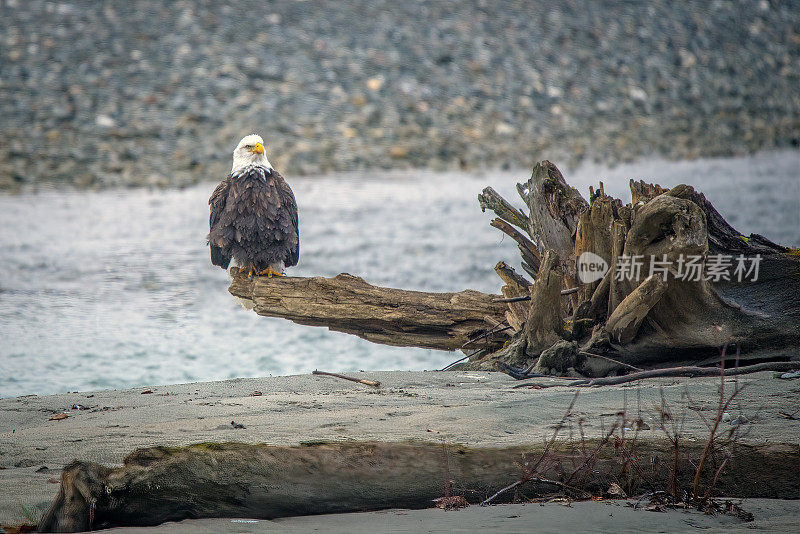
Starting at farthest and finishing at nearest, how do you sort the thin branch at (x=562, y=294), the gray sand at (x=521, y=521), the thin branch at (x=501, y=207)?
the thin branch at (x=501, y=207), the thin branch at (x=562, y=294), the gray sand at (x=521, y=521)

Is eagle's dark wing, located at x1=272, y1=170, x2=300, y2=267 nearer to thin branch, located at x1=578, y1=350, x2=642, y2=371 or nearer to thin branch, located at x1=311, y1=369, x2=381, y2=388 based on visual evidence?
thin branch, located at x1=311, y1=369, x2=381, y2=388

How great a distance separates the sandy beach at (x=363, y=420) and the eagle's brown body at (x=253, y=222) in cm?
111

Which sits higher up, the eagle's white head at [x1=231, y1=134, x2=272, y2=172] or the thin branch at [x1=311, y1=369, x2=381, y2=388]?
the eagle's white head at [x1=231, y1=134, x2=272, y2=172]

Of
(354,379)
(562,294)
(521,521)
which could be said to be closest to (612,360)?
(562,294)

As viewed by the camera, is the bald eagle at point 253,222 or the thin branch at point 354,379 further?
the bald eagle at point 253,222

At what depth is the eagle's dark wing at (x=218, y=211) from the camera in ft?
16.4

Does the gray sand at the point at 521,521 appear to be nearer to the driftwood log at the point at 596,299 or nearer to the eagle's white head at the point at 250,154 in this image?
the driftwood log at the point at 596,299

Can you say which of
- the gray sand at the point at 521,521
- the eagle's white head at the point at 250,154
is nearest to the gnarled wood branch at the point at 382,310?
the eagle's white head at the point at 250,154

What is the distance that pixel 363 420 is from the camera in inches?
110

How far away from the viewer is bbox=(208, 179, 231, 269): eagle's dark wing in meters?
5.01

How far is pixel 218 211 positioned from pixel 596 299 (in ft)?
7.78

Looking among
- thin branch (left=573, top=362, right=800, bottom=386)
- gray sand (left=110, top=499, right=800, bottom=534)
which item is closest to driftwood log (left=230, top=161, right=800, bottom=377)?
thin branch (left=573, top=362, right=800, bottom=386)

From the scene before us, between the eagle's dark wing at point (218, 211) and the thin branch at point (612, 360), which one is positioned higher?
the eagle's dark wing at point (218, 211)

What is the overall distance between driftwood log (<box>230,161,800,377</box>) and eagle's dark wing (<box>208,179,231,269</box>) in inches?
16.1
